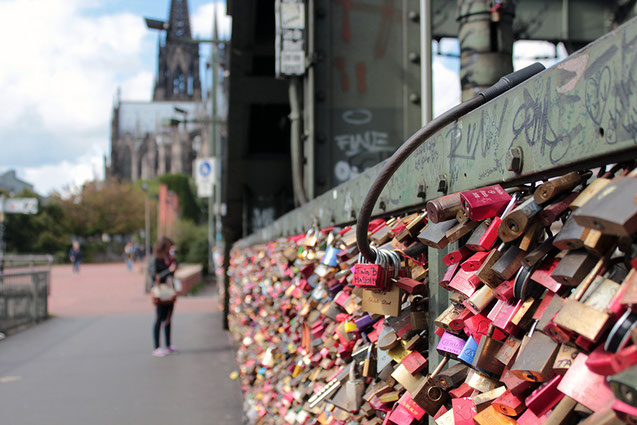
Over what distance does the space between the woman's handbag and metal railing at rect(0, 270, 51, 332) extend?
376cm

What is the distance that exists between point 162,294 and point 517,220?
9623mm

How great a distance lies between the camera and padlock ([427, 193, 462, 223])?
4.59 ft

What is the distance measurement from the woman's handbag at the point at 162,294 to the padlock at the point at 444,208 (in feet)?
30.6

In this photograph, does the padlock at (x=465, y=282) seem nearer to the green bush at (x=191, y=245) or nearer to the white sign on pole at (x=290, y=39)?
the white sign on pole at (x=290, y=39)

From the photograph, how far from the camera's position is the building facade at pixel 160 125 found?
109 m

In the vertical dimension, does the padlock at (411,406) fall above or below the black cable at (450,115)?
below

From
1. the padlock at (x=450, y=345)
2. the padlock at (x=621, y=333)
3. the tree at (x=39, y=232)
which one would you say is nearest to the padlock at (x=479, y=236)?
the padlock at (x=450, y=345)

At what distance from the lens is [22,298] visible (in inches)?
520

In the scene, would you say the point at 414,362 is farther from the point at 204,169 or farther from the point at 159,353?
the point at 204,169

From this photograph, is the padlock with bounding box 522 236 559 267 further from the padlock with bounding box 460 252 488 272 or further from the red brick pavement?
the red brick pavement

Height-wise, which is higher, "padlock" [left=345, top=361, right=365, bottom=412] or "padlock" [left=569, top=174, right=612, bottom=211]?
"padlock" [left=569, top=174, right=612, bottom=211]

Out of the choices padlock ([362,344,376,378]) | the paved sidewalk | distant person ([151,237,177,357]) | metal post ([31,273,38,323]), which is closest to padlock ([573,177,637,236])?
padlock ([362,344,376,378])

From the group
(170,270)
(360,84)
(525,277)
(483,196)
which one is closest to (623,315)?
(525,277)

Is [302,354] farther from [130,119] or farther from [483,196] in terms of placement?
[130,119]
